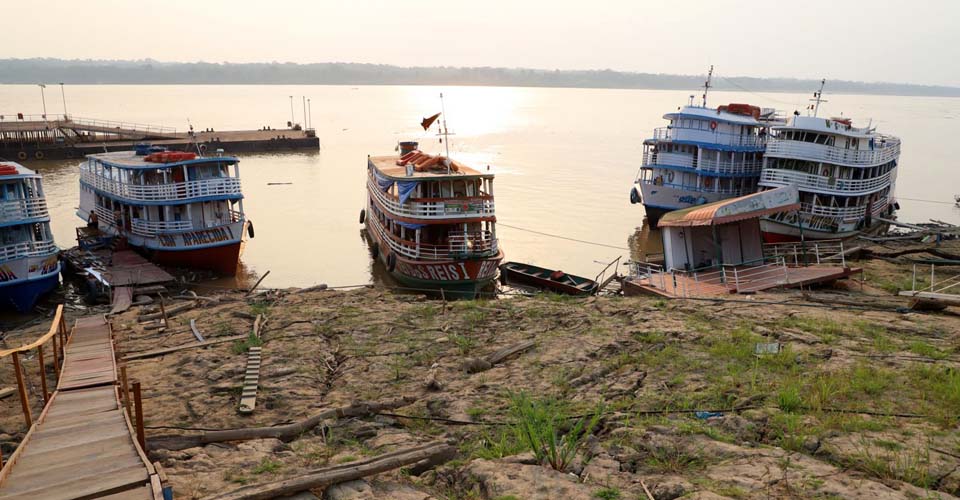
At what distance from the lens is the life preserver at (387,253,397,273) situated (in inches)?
1098

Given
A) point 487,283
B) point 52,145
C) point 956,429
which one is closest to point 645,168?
point 487,283

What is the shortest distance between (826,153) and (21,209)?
36.8 meters

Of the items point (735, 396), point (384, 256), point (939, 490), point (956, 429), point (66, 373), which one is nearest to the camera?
point (939, 490)

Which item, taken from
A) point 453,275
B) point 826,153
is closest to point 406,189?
point 453,275

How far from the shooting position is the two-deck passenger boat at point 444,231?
83.4 ft

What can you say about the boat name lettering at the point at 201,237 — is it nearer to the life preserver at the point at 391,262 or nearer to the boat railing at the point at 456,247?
the life preserver at the point at 391,262

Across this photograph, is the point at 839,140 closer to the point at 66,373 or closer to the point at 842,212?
the point at 842,212

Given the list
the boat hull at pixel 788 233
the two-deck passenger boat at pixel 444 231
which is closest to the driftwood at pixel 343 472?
the two-deck passenger boat at pixel 444 231

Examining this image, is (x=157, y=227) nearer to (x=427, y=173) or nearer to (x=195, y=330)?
(x=427, y=173)

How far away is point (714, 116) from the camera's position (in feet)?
128

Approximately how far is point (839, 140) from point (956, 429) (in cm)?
2834

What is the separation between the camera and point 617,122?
15150 cm

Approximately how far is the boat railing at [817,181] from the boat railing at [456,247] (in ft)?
58.5

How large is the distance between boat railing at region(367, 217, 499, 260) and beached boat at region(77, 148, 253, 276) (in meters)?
8.64
